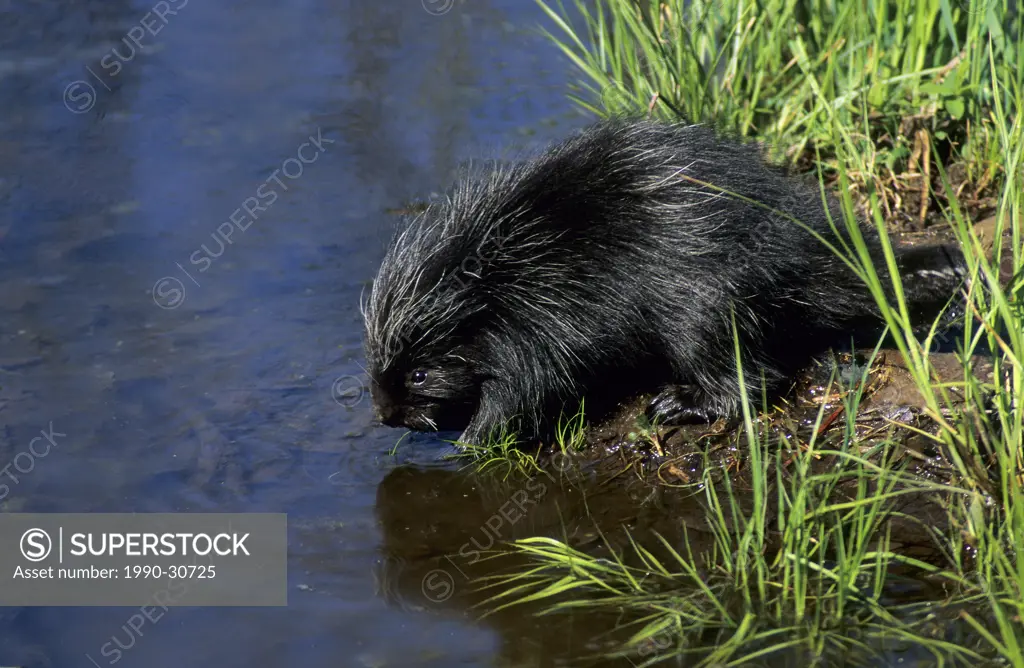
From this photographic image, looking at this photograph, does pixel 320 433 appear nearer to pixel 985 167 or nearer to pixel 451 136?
pixel 451 136

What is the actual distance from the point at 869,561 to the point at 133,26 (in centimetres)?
683

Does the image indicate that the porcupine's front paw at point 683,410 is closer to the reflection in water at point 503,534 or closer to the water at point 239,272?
the reflection in water at point 503,534

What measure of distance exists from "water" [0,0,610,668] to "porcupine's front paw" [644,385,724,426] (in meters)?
0.79

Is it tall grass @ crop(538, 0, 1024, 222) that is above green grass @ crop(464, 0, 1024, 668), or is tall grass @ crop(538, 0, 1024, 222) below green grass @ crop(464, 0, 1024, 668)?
above

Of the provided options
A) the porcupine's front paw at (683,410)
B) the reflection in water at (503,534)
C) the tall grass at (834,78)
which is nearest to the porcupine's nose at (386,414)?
the reflection in water at (503,534)

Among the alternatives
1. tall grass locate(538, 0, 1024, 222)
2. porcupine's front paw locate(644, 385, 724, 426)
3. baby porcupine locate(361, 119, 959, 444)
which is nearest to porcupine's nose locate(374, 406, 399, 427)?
baby porcupine locate(361, 119, 959, 444)

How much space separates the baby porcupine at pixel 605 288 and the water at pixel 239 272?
1.66ft

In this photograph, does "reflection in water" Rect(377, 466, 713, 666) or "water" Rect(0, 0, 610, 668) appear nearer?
"reflection in water" Rect(377, 466, 713, 666)

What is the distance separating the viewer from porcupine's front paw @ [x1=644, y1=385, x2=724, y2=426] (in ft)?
15.2

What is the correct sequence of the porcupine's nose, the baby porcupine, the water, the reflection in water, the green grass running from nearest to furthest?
the green grass → the reflection in water → the water → the baby porcupine → the porcupine's nose

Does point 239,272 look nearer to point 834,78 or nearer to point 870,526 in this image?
point 834,78

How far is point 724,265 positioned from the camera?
438 cm

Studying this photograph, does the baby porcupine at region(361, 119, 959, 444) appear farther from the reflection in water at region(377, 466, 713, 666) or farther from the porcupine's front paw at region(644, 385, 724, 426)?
the reflection in water at region(377, 466, 713, 666)

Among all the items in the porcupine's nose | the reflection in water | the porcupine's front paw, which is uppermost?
the porcupine's nose
